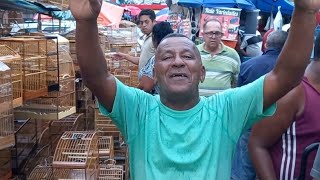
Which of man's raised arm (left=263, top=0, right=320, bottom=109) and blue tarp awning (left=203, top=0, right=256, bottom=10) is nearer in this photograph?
man's raised arm (left=263, top=0, right=320, bottom=109)

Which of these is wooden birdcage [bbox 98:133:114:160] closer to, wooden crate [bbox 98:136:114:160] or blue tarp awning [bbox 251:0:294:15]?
wooden crate [bbox 98:136:114:160]

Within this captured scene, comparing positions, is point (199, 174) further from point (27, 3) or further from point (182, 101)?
point (27, 3)

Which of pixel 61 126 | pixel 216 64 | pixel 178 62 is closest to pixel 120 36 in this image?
pixel 61 126

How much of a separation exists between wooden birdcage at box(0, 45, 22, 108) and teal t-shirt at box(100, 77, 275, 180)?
3245 mm

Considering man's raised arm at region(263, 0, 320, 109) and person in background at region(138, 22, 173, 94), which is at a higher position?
man's raised arm at region(263, 0, 320, 109)

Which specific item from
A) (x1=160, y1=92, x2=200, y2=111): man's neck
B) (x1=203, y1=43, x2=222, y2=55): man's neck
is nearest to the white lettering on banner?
(x1=203, y1=43, x2=222, y2=55): man's neck

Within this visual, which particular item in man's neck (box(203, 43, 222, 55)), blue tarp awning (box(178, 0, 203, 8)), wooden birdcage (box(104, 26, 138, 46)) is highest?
blue tarp awning (box(178, 0, 203, 8))

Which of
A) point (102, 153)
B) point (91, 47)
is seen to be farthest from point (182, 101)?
point (102, 153)

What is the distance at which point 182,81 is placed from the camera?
1.97 metres

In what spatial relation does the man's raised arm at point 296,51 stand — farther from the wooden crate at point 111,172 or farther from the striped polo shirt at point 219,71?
the wooden crate at point 111,172

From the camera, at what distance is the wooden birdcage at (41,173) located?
217 inches

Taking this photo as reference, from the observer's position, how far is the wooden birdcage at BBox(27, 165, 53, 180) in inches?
217

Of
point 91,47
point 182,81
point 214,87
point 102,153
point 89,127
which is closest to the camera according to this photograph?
point 91,47

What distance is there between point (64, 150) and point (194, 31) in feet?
15.9
